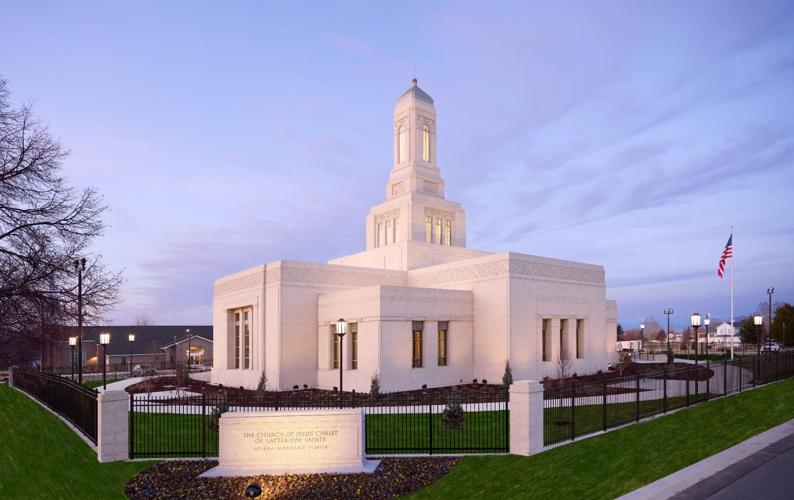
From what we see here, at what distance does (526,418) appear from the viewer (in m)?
14.0

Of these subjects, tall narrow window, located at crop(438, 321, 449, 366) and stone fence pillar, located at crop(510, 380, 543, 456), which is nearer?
stone fence pillar, located at crop(510, 380, 543, 456)

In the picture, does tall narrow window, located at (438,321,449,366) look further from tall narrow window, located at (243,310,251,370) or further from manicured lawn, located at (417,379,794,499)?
manicured lawn, located at (417,379,794,499)

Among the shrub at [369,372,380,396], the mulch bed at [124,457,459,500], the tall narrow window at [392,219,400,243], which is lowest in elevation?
the shrub at [369,372,380,396]

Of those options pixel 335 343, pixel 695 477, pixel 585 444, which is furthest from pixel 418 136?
pixel 695 477

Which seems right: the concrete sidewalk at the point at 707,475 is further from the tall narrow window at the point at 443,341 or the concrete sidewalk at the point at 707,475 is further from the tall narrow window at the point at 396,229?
the tall narrow window at the point at 396,229

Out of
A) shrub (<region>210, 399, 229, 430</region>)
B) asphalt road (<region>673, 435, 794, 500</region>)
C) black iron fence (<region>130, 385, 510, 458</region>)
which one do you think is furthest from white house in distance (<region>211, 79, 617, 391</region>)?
asphalt road (<region>673, 435, 794, 500</region>)

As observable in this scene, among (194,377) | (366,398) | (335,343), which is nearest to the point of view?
(366,398)

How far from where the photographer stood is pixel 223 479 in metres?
12.8

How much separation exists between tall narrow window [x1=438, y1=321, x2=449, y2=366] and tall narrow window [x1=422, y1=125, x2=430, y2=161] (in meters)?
17.1

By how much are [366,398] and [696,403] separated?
Answer: 1392 centimetres

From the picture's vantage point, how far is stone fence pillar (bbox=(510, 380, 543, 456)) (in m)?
14.0

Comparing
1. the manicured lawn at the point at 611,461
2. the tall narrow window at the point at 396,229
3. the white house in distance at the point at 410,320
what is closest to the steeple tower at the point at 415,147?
the tall narrow window at the point at 396,229

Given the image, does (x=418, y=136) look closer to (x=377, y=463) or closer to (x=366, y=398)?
(x=366, y=398)

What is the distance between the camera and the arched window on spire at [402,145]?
46156 mm
